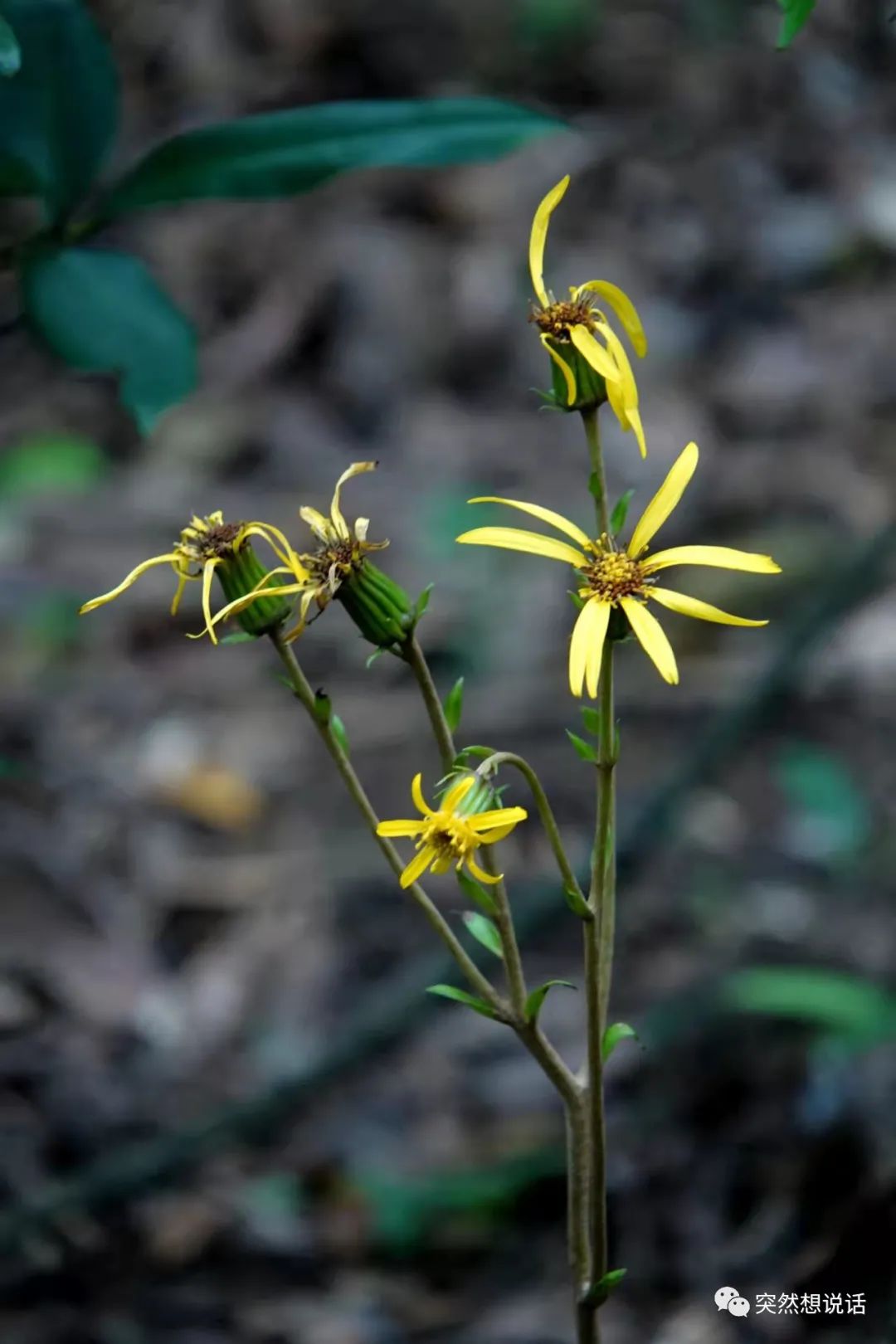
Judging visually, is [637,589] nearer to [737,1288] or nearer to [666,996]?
[737,1288]

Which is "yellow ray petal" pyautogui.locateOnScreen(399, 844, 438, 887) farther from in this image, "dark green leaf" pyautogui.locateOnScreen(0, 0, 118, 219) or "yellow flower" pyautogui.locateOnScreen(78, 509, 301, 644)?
"dark green leaf" pyautogui.locateOnScreen(0, 0, 118, 219)

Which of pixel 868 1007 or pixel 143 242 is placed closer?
pixel 868 1007

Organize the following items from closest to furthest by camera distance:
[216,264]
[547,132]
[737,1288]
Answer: [547,132] < [737,1288] < [216,264]

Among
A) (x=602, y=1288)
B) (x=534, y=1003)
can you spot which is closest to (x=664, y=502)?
(x=534, y=1003)

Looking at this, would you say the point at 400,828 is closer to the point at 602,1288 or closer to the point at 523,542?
the point at 523,542

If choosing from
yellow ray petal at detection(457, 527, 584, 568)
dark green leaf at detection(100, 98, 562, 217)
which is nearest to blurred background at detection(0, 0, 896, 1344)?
yellow ray petal at detection(457, 527, 584, 568)

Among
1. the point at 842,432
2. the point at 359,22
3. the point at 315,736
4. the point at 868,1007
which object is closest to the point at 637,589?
the point at 868,1007
